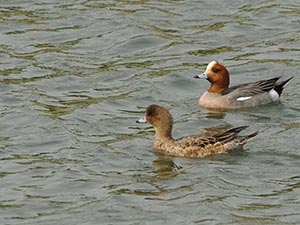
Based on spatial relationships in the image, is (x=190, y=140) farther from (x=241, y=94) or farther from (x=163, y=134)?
(x=241, y=94)

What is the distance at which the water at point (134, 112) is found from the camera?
43.7ft

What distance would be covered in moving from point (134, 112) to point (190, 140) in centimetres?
183

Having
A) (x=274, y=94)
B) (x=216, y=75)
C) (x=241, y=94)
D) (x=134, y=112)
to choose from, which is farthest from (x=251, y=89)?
(x=134, y=112)

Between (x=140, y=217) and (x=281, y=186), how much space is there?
5.72 feet

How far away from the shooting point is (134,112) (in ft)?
55.9

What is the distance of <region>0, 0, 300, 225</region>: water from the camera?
13320 mm

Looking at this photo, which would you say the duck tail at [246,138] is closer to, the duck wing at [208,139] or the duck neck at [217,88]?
the duck wing at [208,139]

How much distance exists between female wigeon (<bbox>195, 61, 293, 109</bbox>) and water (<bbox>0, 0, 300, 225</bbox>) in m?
0.18

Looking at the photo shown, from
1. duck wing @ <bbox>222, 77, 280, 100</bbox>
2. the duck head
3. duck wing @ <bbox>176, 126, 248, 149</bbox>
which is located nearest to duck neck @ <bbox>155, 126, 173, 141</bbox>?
duck wing @ <bbox>176, 126, 248, 149</bbox>

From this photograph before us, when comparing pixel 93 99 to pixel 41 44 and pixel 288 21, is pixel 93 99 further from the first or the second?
pixel 288 21

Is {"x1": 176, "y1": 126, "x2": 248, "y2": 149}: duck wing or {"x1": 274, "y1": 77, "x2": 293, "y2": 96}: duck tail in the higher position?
{"x1": 274, "y1": 77, "x2": 293, "y2": 96}: duck tail

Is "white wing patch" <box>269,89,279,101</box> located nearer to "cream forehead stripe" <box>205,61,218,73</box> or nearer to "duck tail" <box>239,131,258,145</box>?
"cream forehead stripe" <box>205,61,218,73</box>

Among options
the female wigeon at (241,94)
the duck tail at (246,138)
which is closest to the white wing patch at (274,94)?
the female wigeon at (241,94)

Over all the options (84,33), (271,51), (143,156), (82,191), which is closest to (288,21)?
(271,51)
